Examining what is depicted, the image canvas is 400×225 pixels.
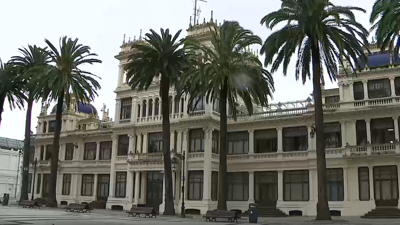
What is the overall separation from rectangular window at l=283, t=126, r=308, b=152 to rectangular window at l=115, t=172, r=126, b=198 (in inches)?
779

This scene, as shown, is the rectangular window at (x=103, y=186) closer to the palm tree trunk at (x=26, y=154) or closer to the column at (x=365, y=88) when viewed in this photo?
the palm tree trunk at (x=26, y=154)

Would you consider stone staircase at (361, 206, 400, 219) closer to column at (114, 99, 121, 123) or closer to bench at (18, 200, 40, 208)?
column at (114, 99, 121, 123)

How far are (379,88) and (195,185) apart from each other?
21081mm

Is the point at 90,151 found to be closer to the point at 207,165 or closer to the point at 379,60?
the point at 207,165

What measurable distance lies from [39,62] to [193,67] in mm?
23644

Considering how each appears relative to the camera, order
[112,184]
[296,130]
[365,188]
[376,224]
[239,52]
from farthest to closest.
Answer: [112,184]
[296,130]
[365,188]
[239,52]
[376,224]

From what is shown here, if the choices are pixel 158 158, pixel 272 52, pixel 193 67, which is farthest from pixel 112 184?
pixel 272 52

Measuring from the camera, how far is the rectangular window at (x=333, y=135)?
44.2 m

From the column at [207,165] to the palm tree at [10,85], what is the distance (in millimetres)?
23918

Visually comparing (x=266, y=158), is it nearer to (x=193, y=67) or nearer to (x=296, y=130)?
(x=296, y=130)

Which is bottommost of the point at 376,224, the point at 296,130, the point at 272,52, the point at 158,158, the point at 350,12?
the point at 376,224

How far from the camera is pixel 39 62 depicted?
179 feet

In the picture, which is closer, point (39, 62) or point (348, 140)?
point (348, 140)

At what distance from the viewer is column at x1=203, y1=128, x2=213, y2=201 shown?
46.0 metres
